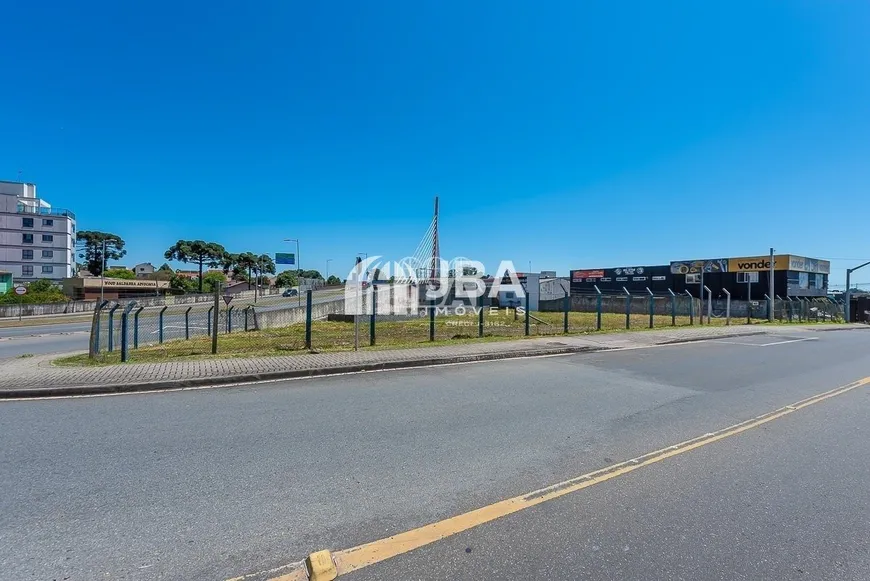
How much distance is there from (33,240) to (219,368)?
94.3m

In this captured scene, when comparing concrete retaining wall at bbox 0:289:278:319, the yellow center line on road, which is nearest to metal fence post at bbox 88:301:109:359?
the yellow center line on road

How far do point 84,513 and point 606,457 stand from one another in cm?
454

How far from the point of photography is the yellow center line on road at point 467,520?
8.41 ft

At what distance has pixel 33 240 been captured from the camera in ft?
244

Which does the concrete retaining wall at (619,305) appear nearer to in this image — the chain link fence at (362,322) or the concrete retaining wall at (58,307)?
the chain link fence at (362,322)

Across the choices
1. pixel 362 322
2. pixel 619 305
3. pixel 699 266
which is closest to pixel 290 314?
pixel 362 322

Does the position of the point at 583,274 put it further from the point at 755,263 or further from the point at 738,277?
the point at 755,263

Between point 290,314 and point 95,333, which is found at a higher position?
point 95,333

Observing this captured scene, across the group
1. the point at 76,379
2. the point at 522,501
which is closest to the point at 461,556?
the point at 522,501

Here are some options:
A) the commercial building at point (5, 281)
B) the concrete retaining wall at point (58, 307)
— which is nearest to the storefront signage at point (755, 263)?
the concrete retaining wall at point (58, 307)

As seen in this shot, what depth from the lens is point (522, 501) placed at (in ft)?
11.0

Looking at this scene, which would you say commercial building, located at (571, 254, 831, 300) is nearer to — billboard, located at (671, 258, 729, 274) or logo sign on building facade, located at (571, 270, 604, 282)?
billboard, located at (671, 258, 729, 274)

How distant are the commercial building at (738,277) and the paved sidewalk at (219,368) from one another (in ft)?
126

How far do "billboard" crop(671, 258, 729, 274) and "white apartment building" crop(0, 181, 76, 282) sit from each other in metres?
102
